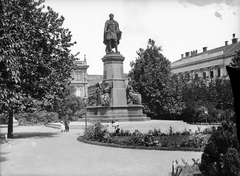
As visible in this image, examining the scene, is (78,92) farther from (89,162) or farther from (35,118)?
(89,162)

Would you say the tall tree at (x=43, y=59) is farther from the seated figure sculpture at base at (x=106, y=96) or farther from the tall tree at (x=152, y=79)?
Answer: the tall tree at (x=152, y=79)

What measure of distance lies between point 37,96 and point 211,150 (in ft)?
52.8

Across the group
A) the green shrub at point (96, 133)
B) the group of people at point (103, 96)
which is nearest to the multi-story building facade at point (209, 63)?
the group of people at point (103, 96)

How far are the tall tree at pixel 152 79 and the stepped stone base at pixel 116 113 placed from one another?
19.9 m

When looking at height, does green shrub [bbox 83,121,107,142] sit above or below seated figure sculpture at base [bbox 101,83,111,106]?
below

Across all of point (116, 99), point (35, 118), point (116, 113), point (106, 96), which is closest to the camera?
point (116, 113)

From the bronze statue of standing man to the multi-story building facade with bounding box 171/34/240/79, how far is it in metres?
43.9

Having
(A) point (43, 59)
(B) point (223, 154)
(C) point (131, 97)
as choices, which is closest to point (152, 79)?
(C) point (131, 97)

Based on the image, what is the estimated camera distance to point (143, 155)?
12.0 m

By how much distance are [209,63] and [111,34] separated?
171ft

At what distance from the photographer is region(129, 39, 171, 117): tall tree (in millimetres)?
46125

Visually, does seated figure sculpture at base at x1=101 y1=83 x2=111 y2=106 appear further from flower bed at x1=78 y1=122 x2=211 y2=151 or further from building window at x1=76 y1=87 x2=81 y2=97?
building window at x1=76 y1=87 x2=81 y2=97

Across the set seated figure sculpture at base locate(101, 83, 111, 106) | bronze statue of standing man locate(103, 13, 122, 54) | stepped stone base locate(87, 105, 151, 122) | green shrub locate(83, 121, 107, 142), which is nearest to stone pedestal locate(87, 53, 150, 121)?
stepped stone base locate(87, 105, 151, 122)

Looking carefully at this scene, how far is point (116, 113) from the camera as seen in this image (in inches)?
985
